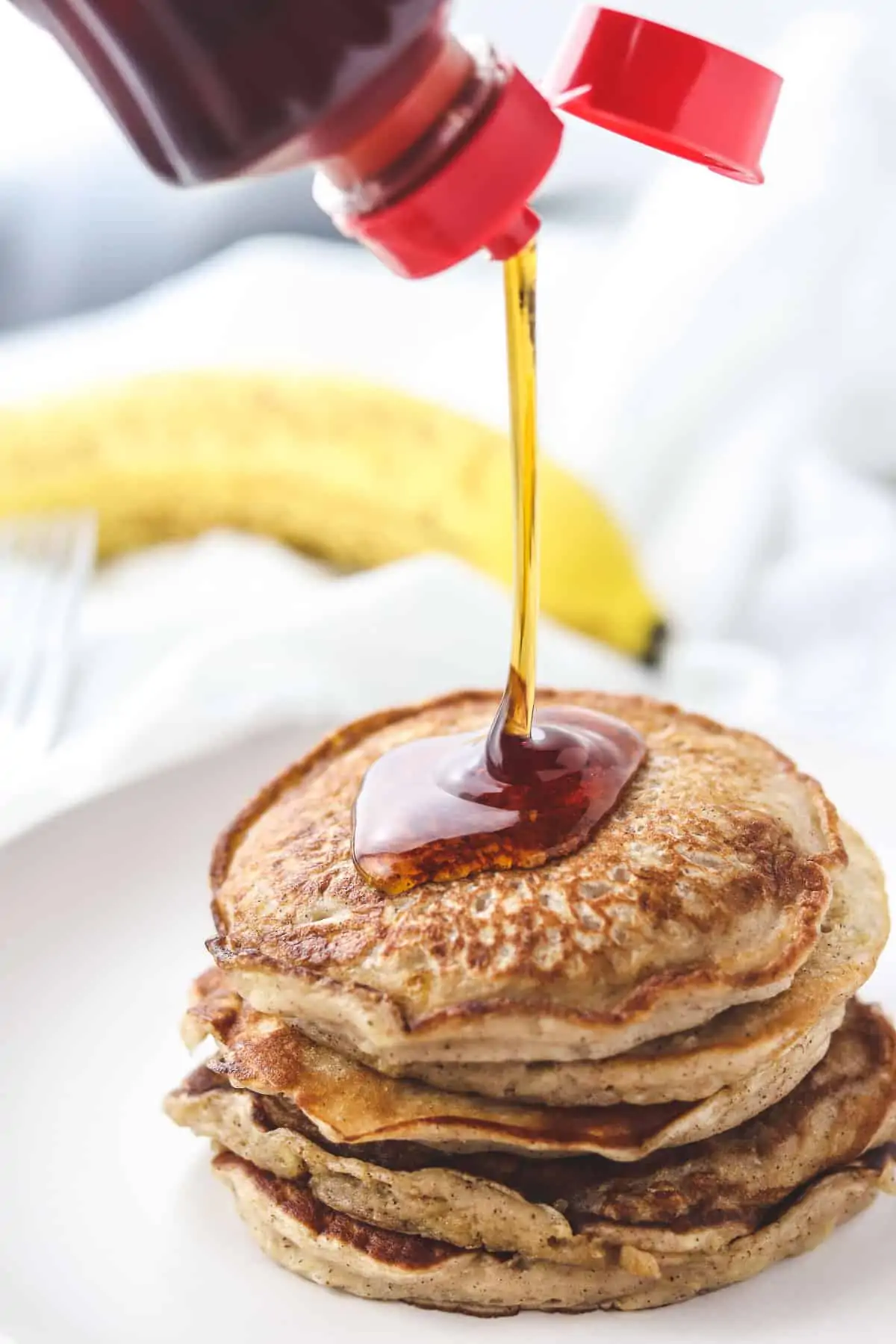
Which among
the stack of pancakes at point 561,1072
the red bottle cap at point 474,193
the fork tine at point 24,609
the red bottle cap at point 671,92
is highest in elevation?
the red bottle cap at point 671,92

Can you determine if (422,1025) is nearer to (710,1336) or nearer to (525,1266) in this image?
(525,1266)

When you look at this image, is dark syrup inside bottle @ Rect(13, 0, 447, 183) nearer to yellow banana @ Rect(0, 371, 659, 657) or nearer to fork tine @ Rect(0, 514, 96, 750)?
fork tine @ Rect(0, 514, 96, 750)

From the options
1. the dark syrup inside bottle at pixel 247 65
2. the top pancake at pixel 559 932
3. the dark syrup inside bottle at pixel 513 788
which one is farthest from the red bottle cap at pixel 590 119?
the top pancake at pixel 559 932

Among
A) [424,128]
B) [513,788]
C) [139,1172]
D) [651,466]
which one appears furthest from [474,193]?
[651,466]

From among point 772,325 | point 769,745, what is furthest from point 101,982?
point 772,325

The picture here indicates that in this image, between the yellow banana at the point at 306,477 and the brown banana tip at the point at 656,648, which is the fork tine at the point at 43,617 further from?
the brown banana tip at the point at 656,648

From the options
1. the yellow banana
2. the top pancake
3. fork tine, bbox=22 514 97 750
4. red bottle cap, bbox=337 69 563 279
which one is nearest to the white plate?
the top pancake

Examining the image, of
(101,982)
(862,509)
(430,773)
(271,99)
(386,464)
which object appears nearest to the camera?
(271,99)
